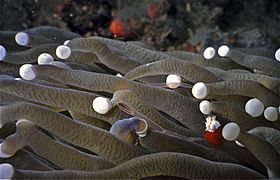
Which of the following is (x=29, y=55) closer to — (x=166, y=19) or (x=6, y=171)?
(x=6, y=171)

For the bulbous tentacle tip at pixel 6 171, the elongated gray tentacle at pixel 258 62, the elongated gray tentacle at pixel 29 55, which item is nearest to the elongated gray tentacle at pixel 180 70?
the elongated gray tentacle at pixel 258 62

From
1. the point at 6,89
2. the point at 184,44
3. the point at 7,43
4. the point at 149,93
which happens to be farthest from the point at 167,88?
the point at 184,44

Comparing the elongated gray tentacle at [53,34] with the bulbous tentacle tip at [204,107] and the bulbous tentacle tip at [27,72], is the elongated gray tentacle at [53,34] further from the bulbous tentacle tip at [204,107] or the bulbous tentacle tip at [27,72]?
the bulbous tentacle tip at [204,107]

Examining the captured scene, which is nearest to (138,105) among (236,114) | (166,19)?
(236,114)

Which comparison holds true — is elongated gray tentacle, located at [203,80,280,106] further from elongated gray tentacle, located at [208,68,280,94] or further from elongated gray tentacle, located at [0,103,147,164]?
elongated gray tentacle, located at [0,103,147,164]

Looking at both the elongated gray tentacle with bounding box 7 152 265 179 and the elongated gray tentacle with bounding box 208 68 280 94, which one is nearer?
the elongated gray tentacle with bounding box 7 152 265 179

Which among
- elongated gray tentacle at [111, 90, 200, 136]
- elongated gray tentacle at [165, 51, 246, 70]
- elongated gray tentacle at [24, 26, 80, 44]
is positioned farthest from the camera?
elongated gray tentacle at [24, 26, 80, 44]

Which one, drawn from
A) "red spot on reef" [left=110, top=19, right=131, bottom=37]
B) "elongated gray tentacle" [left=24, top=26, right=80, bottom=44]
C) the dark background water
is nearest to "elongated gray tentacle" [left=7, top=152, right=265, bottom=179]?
"elongated gray tentacle" [left=24, top=26, right=80, bottom=44]

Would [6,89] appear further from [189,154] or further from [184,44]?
[184,44]
